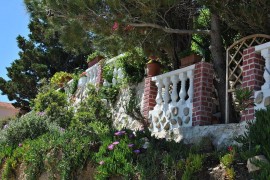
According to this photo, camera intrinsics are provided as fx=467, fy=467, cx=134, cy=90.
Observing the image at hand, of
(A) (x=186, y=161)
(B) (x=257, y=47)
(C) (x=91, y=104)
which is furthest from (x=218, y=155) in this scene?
(C) (x=91, y=104)

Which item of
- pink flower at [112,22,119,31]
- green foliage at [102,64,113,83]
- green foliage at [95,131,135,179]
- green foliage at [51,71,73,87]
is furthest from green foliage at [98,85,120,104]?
green foliage at [51,71,73,87]

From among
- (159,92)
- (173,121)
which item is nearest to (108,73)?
(159,92)

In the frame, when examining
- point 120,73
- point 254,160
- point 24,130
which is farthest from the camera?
point 120,73

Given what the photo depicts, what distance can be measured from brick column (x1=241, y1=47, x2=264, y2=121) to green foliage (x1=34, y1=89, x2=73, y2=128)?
5.01 metres

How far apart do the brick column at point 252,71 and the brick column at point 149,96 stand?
2340 mm

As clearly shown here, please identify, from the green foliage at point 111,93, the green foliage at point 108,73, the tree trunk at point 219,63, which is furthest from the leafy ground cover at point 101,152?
the tree trunk at point 219,63

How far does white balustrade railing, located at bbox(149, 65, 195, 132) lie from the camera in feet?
23.7

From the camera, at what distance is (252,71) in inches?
244

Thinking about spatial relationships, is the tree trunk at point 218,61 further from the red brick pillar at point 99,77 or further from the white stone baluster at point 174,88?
the red brick pillar at point 99,77

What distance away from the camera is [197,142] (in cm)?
639

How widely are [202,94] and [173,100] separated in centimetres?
68

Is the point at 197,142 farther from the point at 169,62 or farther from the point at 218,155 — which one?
the point at 169,62

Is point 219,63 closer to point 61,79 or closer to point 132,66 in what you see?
point 132,66

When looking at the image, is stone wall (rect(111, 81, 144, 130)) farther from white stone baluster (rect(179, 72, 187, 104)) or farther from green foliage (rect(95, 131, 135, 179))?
green foliage (rect(95, 131, 135, 179))
